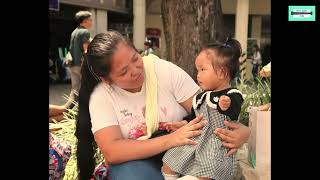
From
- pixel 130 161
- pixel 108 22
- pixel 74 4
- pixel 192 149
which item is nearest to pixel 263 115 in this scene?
pixel 192 149

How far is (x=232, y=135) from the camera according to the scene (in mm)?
2104

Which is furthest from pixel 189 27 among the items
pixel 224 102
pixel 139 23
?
pixel 224 102

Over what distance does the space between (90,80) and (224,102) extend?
58 centimetres

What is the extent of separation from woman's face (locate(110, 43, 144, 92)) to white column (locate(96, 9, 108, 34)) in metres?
0.13

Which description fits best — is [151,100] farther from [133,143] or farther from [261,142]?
[261,142]

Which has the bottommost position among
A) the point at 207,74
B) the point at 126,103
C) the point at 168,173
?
the point at 168,173

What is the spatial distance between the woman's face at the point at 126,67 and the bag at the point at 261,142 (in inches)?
20.1

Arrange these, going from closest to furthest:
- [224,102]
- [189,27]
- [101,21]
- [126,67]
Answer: [224,102]
[126,67]
[101,21]
[189,27]

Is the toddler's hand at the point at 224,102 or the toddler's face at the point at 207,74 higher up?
the toddler's face at the point at 207,74

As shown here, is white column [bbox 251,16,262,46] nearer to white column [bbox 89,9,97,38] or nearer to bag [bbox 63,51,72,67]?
white column [bbox 89,9,97,38]

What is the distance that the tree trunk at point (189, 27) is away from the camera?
2297mm

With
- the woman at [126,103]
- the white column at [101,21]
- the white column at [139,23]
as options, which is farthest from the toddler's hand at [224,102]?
the white column at [101,21]
